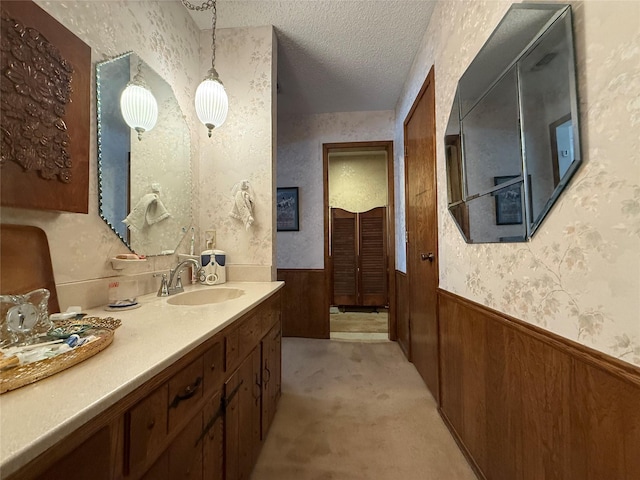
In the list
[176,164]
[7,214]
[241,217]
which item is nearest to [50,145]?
[7,214]

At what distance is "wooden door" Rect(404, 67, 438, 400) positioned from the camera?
1757 mm

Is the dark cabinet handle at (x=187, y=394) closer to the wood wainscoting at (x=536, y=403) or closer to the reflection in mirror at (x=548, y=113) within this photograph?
the wood wainscoting at (x=536, y=403)

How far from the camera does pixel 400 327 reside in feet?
9.11

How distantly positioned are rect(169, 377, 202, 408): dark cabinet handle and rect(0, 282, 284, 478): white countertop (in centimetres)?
12

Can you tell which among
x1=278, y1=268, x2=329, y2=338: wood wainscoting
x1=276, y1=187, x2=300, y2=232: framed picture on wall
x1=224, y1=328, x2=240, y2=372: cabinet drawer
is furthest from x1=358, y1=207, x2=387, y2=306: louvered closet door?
x1=224, y1=328, x2=240, y2=372: cabinet drawer

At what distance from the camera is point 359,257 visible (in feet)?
14.0

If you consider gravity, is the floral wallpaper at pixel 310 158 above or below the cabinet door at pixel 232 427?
above

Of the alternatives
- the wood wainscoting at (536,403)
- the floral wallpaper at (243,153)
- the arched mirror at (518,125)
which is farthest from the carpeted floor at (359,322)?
the arched mirror at (518,125)

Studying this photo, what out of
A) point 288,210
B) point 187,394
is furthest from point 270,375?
point 288,210

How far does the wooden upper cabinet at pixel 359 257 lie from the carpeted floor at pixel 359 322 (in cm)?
19

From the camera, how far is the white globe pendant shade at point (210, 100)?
1.48m

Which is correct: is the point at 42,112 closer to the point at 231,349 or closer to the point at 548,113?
the point at 231,349

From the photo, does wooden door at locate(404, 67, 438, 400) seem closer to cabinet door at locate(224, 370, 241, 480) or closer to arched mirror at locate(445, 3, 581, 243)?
arched mirror at locate(445, 3, 581, 243)

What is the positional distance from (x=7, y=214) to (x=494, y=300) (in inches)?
67.5
